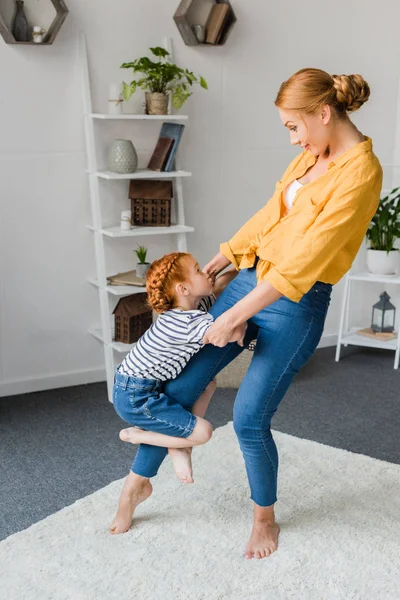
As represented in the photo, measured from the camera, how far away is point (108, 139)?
361 cm

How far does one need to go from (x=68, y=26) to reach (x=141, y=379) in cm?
191

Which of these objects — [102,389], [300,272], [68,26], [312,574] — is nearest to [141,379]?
[300,272]

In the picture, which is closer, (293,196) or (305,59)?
(293,196)

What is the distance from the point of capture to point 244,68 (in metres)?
3.90

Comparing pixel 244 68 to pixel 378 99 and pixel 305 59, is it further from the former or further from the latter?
pixel 378 99

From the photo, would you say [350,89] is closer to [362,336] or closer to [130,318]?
[130,318]

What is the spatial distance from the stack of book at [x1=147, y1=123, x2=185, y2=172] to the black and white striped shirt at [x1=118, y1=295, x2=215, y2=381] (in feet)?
4.83

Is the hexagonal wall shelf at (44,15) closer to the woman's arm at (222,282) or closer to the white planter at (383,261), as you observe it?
the woman's arm at (222,282)

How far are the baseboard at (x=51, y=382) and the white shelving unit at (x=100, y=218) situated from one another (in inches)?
8.1

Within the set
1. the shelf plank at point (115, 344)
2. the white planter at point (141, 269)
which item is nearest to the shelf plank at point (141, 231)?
the white planter at point (141, 269)

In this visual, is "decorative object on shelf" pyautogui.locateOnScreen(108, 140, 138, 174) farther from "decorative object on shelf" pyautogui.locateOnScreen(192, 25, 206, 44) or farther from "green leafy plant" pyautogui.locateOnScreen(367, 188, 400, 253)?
"green leafy plant" pyautogui.locateOnScreen(367, 188, 400, 253)

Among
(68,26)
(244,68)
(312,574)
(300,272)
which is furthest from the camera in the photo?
(244,68)

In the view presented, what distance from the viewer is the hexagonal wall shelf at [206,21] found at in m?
3.64

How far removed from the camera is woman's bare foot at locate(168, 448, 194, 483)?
2242 mm
